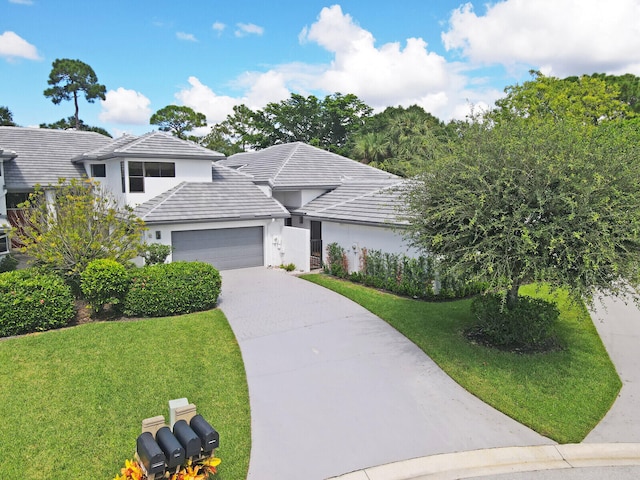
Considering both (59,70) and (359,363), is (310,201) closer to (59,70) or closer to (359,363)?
(359,363)

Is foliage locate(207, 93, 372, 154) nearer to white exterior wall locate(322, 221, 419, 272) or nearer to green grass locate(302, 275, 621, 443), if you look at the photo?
white exterior wall locate(322, 221, 419, 272)

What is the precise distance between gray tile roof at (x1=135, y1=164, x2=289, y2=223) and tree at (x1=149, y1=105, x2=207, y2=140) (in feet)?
109

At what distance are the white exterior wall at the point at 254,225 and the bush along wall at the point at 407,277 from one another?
12.6ft

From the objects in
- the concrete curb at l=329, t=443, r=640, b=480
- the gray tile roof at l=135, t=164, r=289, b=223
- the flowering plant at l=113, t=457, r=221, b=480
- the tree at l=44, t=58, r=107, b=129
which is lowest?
the concrete curb at l=329, t=443, r=640, b=480

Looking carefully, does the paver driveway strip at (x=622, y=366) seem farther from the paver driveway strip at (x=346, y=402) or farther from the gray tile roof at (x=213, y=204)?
the gray tile roof at (x=213, y=204)

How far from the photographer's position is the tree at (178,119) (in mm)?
50688

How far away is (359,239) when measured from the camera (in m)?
17.1

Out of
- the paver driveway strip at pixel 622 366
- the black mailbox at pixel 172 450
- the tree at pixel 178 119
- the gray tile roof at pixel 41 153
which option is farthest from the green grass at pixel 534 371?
the tree at pixel 178 119

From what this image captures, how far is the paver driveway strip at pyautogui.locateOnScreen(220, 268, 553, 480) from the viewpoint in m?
6.41

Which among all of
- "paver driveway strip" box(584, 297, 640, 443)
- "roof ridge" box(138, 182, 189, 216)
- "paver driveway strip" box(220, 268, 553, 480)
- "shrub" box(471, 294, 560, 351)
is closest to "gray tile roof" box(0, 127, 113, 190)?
"roof ridge" box(138, 182, 189, 216)

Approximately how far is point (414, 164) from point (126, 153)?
12.7m

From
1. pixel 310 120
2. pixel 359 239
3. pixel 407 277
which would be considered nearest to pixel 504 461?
pixel 407 277

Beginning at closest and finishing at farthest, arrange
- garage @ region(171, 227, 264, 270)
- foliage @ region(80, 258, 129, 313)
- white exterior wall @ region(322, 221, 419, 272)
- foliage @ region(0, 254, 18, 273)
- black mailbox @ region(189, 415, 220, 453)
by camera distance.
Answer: black mailbox @ region(189, 415, 220, 453) < foliage @ region(80, 258, 129, 313) < white exterior wall @ region(322, 221, 419, 272) < foliage @ region(0, 254, 18, 273) < garage @ region(171, 227, 264, 270)

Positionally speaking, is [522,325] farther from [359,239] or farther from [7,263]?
[7,263]
